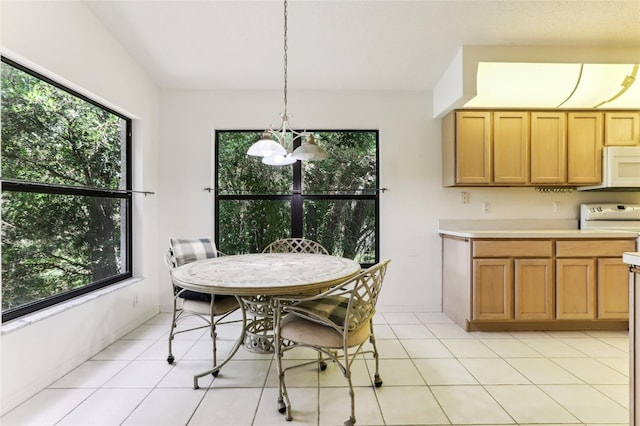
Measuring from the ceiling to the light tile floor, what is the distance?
2511mm

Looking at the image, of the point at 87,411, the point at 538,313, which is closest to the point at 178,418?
the point at 87,411

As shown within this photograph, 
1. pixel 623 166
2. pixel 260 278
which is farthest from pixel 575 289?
pixel 260 278

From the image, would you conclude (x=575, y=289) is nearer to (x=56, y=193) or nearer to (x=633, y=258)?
(x=633, y=258)

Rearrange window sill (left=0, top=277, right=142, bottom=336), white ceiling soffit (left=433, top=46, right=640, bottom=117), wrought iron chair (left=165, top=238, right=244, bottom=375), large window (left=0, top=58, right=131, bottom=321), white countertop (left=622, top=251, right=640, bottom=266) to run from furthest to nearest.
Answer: white ceiling soffit (left=433, top=46, right=640, bottom=117) → wrought iron chair (left=165, top=238, right=244, bottom=375) → large window (left=0, top=58, right=131, bottom=321) → window sill (left=0, top=277, right=142, bottom=336) → white countertop (left=622, top=251, right=640, bottom=266)

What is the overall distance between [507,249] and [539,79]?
1790 millimetres

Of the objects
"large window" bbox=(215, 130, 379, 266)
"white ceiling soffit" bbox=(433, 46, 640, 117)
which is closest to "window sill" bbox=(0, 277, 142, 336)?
"large window" bbox=(215, 130, 379, 266)

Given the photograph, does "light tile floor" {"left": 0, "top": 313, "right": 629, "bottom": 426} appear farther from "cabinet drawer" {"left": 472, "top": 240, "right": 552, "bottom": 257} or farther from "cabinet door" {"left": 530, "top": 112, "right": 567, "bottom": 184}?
"cabinet door" {"left": 530, "top": 112, "right": 567, "bottom": 184}

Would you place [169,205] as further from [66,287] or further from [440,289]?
[440,289]

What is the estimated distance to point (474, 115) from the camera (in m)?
2.91

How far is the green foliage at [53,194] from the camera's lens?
5.69 ft

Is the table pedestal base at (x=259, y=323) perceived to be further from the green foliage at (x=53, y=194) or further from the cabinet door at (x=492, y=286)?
the cabinet door at (x=492, y=286)

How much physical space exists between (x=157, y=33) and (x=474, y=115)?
2.95m

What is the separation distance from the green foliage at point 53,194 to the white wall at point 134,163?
0.57ft

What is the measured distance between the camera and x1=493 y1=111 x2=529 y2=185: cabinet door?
9.50 ft
